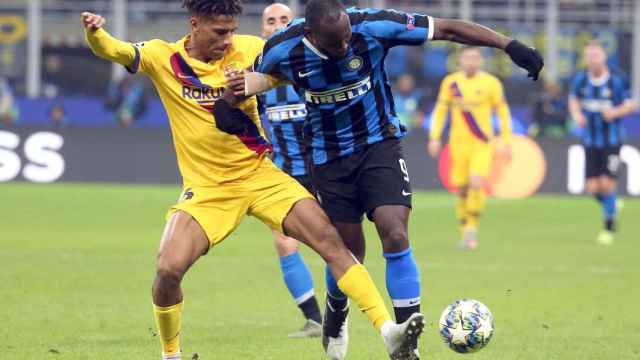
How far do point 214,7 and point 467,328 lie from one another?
7.12 ft

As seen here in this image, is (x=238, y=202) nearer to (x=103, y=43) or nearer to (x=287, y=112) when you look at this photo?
(x=103, y=43)

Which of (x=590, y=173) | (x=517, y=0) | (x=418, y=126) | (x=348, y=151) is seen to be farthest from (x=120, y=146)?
(x=348, y=151)

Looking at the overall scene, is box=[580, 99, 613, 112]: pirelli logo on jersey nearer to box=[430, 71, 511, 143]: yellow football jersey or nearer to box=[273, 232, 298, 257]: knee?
box=[430, 71, 511, 143]: yellow football jersey

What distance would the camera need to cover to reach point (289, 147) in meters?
9.94

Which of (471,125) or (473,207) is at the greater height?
(471,125)

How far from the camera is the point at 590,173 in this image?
17.6 meters

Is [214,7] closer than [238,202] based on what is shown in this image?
Yes

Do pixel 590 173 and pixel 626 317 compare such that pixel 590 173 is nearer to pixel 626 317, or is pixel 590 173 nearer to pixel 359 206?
pixel 626 317

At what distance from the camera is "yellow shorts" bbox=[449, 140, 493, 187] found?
16.2 metres

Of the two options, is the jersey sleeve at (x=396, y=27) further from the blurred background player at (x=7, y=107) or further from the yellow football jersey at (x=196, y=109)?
the blurred background player at (x=7, y=107)

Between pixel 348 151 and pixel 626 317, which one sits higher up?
pixel 348 151

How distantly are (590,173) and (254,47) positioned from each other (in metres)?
10.4

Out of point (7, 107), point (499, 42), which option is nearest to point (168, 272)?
point (499, 42)

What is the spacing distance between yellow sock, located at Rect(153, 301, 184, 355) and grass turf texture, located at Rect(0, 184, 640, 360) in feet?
2.86
